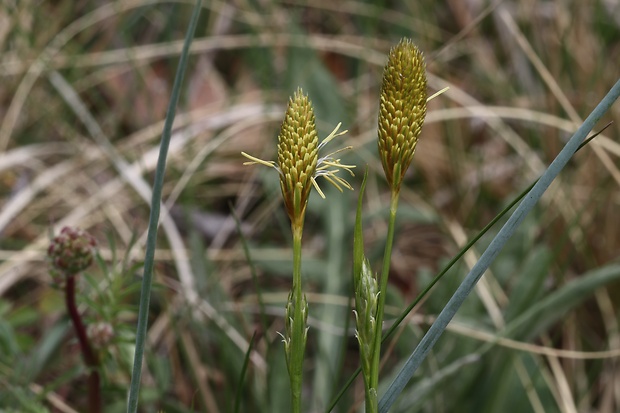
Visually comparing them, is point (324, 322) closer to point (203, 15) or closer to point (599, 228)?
point (599, 228)

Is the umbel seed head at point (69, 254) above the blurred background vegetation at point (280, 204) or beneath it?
beneath

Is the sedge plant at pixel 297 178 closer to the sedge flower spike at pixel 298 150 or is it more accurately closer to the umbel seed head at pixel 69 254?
the sedge flower spike at pixel 298 150

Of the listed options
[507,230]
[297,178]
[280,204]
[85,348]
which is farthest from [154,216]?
[280,204]

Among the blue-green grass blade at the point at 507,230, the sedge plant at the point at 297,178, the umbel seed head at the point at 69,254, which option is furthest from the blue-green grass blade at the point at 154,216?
the umbel seed head at the point at 69,254

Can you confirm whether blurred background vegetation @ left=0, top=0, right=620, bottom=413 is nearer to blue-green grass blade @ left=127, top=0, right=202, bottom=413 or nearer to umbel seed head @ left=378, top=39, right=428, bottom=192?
blue-green grass blade @ left=127, top=0, right=202, bottom=413

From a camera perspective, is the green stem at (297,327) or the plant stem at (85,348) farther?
the plant stem at (85,348)

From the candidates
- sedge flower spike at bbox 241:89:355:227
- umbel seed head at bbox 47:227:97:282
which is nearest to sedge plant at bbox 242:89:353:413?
sedge flower spike at bbox 241:89:355:227
